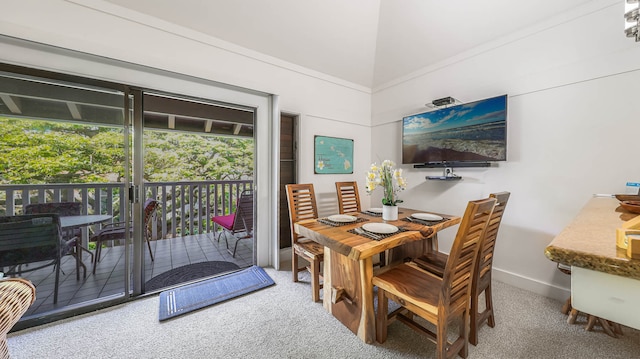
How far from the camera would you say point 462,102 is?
282 cm

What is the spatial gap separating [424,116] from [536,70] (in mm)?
1118

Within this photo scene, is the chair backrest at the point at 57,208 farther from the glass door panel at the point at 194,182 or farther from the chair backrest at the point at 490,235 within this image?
the chair backrest at the point at 490,235

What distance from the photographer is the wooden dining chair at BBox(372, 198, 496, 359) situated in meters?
1.24

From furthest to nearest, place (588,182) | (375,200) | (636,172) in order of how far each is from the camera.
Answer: (375,200)
(588,182)
(636,172)

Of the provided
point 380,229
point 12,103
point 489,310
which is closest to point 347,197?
point 380,229

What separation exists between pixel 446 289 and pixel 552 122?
2.15 m

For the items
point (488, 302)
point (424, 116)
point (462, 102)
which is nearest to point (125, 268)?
point (488, 302)

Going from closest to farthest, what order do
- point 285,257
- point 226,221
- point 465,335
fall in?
point 465,335, point 285,257, point 226,221

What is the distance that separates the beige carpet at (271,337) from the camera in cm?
155

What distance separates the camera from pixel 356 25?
114 inches

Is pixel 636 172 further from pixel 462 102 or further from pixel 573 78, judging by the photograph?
pixel 462 102

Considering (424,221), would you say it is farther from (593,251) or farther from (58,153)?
(58,153)

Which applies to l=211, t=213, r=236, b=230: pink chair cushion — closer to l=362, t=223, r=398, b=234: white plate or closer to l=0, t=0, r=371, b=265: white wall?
l=0, t=0, r=371, b=265: white wall

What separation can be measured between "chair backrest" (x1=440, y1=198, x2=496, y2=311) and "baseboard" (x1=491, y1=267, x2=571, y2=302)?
1519 millimetres
